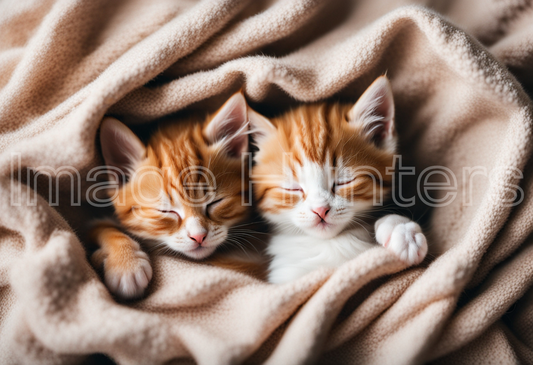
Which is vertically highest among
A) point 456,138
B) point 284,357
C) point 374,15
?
point 374,15

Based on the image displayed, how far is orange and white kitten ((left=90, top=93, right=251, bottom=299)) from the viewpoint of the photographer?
0.94 meters

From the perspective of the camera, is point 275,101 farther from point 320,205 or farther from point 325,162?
point 320,205

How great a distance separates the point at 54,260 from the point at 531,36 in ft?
3.99

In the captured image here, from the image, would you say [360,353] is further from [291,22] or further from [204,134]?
[291,22]

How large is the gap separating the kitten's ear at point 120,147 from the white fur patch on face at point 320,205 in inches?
16.2

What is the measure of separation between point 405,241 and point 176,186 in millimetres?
563

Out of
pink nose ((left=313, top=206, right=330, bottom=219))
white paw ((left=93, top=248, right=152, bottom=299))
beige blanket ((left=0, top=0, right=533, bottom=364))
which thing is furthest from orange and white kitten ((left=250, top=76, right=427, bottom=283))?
white paw ((left=93, top=248, right=152, bottom=299))

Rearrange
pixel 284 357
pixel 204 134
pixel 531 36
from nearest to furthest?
1. pixel 284 357
2. pixel 531 36
3. pixel 204 134

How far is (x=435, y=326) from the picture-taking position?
708 mm

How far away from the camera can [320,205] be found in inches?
35.2

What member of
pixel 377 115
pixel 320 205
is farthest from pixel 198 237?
pixel 377 115

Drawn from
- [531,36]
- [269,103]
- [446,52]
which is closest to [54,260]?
[269,103]

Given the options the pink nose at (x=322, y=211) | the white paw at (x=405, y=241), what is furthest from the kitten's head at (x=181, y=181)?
the white paw at (x=405, y=241)

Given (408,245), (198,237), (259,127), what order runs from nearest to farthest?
1. (408,245)
2. (198,237)
3. (259,127)
